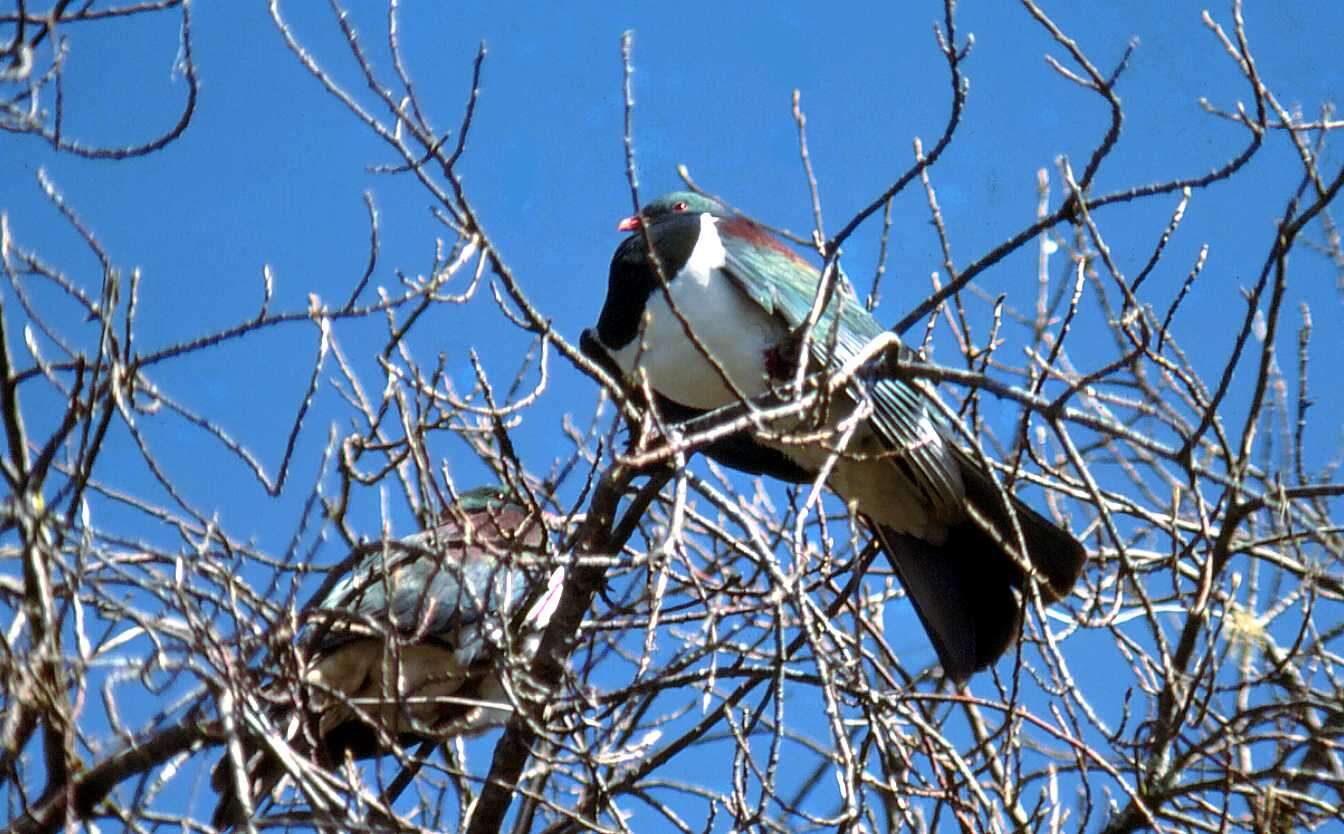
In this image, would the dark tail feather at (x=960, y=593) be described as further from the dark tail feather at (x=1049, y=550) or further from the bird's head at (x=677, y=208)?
the bird's head at (x=677, y=208)

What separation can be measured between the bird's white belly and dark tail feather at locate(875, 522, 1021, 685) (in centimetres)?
49

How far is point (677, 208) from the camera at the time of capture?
4168mm

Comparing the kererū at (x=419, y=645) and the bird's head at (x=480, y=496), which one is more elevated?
the bird's head at (x=480, y=496)

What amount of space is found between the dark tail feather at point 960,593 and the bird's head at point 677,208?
2.94ft

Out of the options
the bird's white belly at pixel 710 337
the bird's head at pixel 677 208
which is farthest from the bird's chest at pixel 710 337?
the bird's head at pixel 677 208

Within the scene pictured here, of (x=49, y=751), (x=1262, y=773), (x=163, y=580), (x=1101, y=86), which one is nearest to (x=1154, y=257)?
(x=1101, y=86)

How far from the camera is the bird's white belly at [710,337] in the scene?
3703 mm

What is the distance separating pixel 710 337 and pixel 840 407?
0.33m

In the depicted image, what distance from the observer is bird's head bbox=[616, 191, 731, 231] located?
4105 mm

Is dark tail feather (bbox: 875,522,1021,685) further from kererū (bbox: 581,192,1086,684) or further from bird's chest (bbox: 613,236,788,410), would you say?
bird's chest (bbox: 613,236,788,410)

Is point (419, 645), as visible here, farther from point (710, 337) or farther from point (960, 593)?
point (960, 593)

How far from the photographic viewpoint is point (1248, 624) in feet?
11.3

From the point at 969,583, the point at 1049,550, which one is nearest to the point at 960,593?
the point at 969,583

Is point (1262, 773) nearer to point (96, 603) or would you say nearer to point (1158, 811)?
point (1158, 811)
